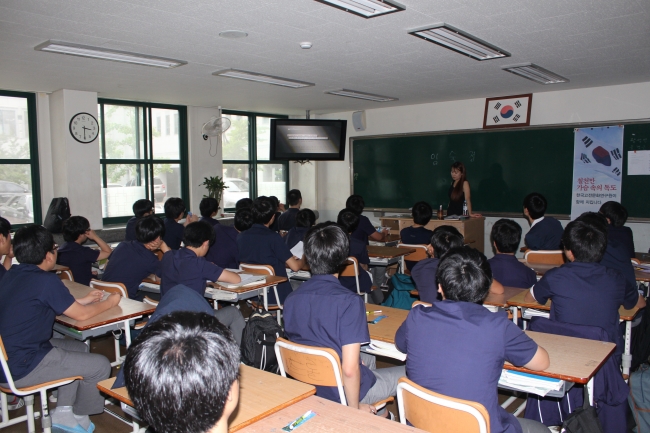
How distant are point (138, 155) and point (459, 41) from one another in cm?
577

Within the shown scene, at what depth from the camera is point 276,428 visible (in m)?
1.70

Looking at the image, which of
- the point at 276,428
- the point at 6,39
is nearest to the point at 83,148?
the point at 6,39

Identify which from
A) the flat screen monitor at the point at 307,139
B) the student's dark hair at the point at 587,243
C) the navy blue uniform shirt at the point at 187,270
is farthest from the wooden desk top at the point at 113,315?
the flat screen monitor at the point at 307,139

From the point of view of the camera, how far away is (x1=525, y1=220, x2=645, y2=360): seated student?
268 cm

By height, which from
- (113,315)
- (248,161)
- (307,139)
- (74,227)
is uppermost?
(307,139)

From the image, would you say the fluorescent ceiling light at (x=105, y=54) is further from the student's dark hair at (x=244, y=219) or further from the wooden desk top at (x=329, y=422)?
the wooden desk top at (x=329, y=422)

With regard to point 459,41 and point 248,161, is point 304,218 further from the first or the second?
point 248,161

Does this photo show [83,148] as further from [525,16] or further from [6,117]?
[525,16]

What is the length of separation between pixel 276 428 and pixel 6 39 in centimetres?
415

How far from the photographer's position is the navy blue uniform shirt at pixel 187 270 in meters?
3.56

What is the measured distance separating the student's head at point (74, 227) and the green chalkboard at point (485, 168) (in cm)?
585

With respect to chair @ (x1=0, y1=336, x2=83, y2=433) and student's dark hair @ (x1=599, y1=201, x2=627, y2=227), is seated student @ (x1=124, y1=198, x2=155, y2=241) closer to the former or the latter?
chair @ (x1=0, y1=336, x2=83, y2=433)

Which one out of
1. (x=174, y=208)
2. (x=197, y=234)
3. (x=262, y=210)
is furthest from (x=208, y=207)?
(x=197, y=234)

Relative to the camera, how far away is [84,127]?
7.07 m
